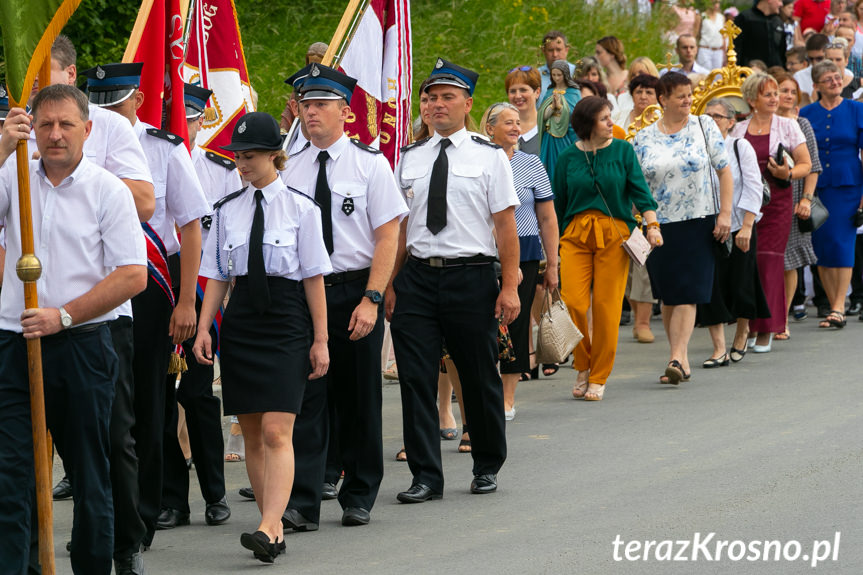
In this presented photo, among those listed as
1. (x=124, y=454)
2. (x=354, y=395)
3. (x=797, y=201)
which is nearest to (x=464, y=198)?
(x=354, y=395)

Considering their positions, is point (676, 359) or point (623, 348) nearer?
point (676, 359)

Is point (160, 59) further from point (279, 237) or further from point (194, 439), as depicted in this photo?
point (194, 439)

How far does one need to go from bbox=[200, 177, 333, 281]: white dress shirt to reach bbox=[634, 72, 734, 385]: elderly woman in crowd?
5180 mm

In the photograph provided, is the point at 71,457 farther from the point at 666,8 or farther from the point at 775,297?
the point at 666,8

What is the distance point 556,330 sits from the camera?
32.9ft

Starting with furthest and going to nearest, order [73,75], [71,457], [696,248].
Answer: [696,248] < [73,75] < [71,457]

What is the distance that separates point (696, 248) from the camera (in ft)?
37.3

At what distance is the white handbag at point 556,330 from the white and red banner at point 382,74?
1669mm

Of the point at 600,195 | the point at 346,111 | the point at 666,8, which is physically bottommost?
the point at 600,195

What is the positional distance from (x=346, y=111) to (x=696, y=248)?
4775 millimetres

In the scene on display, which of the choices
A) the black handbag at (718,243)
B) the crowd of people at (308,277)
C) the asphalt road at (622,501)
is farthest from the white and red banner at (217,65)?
the black handbag at (718,243)

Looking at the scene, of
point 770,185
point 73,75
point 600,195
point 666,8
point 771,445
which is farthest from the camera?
point 666,8

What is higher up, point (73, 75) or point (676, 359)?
point (73, 75)

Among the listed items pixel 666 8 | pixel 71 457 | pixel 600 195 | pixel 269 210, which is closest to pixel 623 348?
pixel 600 195
